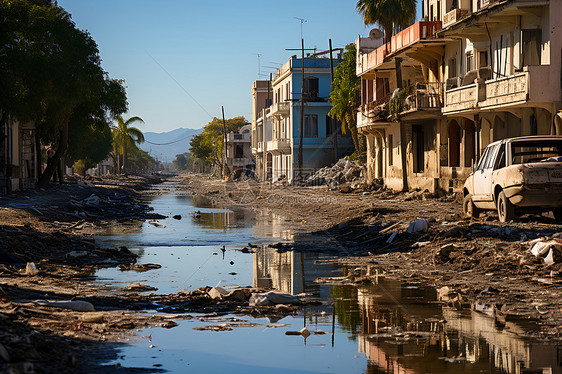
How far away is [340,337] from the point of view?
890cm

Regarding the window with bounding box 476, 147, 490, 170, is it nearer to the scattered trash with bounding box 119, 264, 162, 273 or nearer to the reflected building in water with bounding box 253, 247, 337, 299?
the reflected building in water with bounding box 253, 247, 337, 299

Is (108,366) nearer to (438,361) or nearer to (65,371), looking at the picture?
(65,371)

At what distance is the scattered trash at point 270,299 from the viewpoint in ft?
36.0

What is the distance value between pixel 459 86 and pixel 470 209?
1094 cm

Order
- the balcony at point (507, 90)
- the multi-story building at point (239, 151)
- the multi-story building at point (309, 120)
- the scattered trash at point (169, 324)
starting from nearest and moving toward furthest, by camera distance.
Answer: the scattered trash at point (169, 324) < the balcony at point (507, 90) < the multi-story building at point (309, 120) < the multi-story building at point (239, 151)

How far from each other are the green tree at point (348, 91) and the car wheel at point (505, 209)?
38.3m

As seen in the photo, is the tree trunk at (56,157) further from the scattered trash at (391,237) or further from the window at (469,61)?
the scattered trash at (391,237)

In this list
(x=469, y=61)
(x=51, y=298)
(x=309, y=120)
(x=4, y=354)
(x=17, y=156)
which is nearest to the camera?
(x=4, y=354)

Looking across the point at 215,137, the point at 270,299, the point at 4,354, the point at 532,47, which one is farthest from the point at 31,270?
the point at 215,137

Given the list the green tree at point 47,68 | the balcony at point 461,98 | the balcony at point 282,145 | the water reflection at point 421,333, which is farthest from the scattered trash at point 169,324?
the balcony at point 282,145

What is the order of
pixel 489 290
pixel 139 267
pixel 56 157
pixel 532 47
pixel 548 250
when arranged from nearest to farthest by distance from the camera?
1. pixel 489 290
2. pixel 548 250
3. pixel 139 267
4. pixel 532 47
5. pixel 56 157

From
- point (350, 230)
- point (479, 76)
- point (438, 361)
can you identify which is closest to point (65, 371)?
point (438, 361)

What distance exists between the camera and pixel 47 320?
9.07 m

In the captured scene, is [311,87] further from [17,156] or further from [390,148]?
[17,156]
